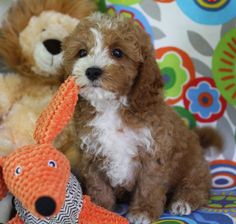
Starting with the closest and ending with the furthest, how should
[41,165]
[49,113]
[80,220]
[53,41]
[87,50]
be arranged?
1. [41,165]
2. [49,113]
3. [80,220]
4. [87,50]
5. [53,41]

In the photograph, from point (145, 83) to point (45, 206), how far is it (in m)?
0.81

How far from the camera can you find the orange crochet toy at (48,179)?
58.8 inches

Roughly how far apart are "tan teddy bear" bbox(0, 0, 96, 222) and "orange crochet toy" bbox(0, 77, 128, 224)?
1.63 ft

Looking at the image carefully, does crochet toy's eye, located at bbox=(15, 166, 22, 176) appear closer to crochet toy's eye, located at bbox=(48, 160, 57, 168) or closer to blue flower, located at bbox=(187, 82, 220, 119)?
crochet toy's eye, located at bbox=(48, 160, 57, 168)

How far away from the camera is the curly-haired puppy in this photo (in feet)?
6.57

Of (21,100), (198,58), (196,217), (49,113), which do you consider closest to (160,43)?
(198,58)

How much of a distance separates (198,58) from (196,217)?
114 cm

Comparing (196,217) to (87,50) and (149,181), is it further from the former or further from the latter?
(87,50)

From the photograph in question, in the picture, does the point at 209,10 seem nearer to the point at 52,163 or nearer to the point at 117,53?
the point at 117,53

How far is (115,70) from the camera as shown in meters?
1.94

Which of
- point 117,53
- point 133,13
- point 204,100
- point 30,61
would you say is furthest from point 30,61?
point 204,100

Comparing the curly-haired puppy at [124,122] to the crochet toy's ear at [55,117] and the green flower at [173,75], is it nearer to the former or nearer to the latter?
the crochet toy's ear at [55,117]

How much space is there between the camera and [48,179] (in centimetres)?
153

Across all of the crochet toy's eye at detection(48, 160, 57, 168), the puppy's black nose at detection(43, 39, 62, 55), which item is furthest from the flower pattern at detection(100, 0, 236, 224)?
the crochet toy's eye at detection(48, 160, 57, 168)
